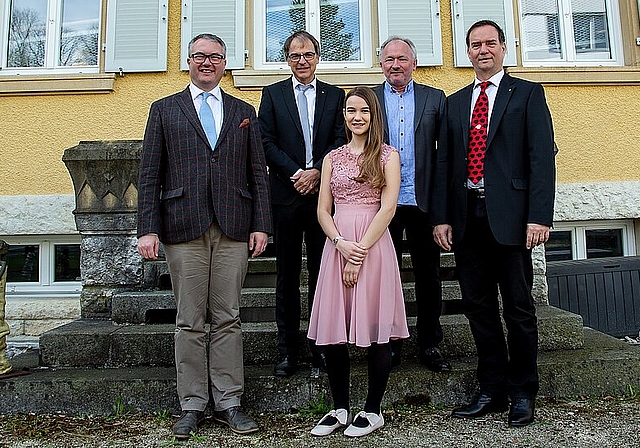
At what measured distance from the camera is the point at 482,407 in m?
3.00

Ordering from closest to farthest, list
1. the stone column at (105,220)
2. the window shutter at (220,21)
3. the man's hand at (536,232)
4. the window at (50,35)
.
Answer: the man's hand at (536,232)
the stone column at (105,220)
the window shutter at (220,21)
the window at (50,35)

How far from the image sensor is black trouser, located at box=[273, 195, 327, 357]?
3.31m

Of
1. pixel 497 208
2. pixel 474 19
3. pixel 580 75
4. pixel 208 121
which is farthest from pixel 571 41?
pixel 208 121

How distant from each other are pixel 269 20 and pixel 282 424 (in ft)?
14.2

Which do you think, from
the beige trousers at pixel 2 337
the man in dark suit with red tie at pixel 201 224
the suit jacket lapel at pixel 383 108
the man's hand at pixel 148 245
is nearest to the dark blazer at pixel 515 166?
the suit jacket lapel at pixel 383 108

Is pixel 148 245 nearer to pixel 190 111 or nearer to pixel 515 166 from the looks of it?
pixel 190 111

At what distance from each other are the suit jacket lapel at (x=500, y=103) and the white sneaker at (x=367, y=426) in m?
1.46

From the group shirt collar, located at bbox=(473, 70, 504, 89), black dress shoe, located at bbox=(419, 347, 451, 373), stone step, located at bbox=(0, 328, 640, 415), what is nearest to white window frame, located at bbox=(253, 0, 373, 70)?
shirt collar, located at bbox=(473, 70, 504, 89)

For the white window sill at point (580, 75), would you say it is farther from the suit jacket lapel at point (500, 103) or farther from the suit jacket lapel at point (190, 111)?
the suit jacket lapel at point (190, 111)

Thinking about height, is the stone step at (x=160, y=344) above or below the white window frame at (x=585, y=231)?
below

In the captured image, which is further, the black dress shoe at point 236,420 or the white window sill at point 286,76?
the white window sill at point 286,76

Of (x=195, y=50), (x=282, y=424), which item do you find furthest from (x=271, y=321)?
(x=195, y=50)

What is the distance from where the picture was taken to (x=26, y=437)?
9.51 feet

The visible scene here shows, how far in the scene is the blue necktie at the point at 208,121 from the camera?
2.99 m
